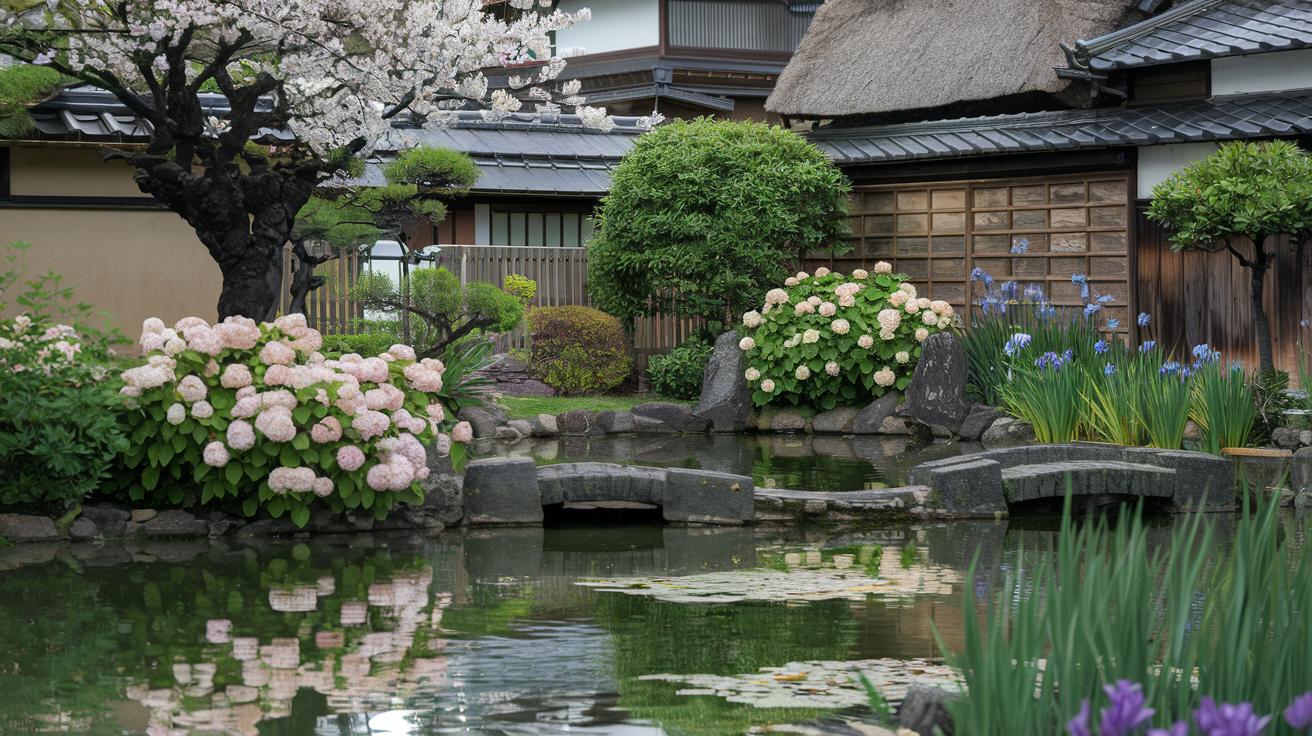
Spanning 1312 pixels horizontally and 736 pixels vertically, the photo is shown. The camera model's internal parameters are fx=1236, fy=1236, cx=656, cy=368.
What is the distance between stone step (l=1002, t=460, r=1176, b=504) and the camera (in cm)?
818

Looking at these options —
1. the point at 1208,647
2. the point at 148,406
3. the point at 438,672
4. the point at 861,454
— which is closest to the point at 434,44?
the point at 148,406

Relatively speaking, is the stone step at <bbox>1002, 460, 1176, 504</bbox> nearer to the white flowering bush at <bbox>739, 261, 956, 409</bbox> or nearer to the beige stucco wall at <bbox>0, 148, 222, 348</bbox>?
the white flowering bush at <bbox>739, 261, 956, 409</bbox>

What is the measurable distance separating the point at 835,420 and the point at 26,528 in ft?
29.2

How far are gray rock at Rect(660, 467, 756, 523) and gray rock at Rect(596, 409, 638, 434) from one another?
6.09 m

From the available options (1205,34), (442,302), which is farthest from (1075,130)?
(442,302)

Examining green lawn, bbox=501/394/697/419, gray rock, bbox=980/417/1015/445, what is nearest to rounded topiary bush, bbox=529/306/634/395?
green lawn, bbox=501/394/697/419

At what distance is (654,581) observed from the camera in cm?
618

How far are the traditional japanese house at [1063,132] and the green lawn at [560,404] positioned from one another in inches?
177

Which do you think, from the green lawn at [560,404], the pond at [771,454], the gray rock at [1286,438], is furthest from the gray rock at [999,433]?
the green lawn at [560,404]

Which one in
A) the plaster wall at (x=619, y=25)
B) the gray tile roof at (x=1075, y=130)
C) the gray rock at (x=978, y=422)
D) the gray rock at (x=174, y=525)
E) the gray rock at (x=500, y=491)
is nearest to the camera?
the gray rock at (x=174, y=525)

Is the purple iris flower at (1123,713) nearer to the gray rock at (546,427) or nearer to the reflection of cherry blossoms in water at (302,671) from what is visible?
the reflection of cherry blossoms in water at (302,671)

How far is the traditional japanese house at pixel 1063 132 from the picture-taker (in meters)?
14.2

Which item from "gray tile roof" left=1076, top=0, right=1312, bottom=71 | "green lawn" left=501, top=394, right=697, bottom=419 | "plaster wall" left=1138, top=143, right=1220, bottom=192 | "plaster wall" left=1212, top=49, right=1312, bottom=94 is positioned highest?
"gray tile roof" left=1076, top=0, right=1312, bottom=71

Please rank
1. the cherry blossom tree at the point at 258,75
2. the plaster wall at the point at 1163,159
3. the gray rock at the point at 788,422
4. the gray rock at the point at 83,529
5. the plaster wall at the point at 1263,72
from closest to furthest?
the gray rock at the point at 83,529, the cherry blossom tree at the point at 258,75, the plaster wall at the point at 1263,72, the gray rock at the point at 788,422, the plaster wall at the point at 1163,159
